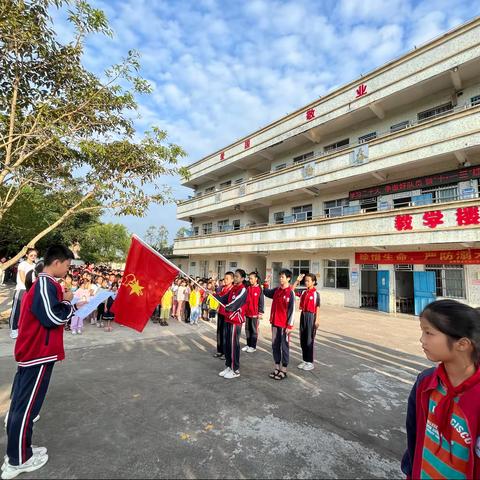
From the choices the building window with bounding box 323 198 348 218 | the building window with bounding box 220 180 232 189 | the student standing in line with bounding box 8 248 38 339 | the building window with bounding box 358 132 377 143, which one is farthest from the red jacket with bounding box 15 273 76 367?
the building window with bounding box 220 180 232 189

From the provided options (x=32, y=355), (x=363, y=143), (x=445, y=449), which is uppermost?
(x=363, y=143)

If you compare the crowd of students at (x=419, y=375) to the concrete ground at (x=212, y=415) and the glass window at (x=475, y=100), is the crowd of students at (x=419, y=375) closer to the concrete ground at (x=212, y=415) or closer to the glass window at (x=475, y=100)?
the concrete ground at (x=212, y=415)

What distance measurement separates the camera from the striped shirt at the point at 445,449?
1361mm

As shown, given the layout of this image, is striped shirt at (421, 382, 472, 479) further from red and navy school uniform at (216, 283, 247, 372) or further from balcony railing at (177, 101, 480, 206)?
balcony railing at (177, 101, 480, 206)

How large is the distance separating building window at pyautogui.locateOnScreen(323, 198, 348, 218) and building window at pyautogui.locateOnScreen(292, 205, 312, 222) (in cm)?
123

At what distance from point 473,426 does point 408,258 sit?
13592 mm

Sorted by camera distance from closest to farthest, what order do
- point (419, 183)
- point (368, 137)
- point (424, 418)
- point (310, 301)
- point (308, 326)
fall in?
point (424, 418) → point (308, 326) → point (310, 301) → point (419, 183) → point (368, 137)

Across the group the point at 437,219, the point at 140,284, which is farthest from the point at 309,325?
the point at 437,219

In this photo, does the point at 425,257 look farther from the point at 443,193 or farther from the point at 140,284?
the point at 140,284

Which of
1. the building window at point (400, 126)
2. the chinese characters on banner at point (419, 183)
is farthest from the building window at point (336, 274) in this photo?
the building window at point (400, 126)

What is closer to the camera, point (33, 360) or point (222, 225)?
point (33, 360)

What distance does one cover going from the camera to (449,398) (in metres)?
1.42

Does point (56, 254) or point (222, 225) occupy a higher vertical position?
point (222, 225)

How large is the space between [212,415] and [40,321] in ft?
6.98
